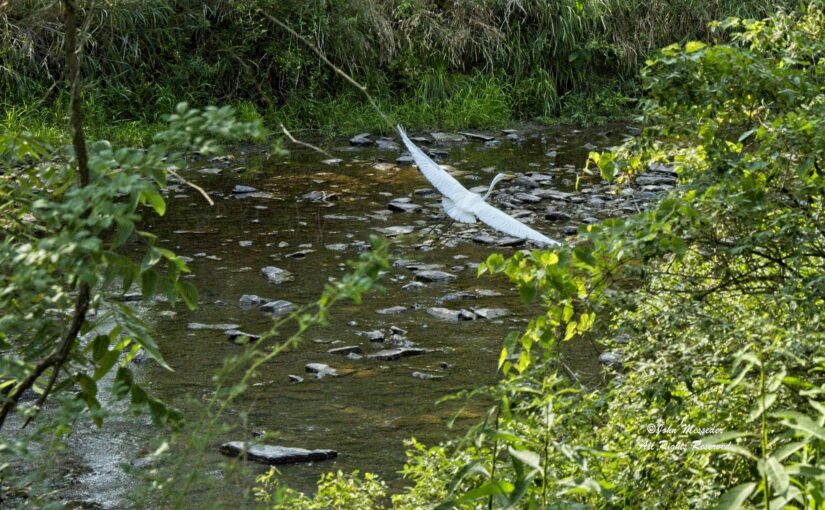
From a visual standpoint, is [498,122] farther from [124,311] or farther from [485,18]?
[124,311]

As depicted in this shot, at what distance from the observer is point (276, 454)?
3986 mm

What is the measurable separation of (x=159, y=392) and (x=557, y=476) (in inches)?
93.6

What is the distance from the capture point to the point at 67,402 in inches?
83.4

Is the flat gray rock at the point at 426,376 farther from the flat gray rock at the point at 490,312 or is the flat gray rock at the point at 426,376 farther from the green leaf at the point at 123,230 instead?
the green leaf at the point at 123,230

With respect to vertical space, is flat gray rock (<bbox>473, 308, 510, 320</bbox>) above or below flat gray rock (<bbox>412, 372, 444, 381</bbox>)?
below

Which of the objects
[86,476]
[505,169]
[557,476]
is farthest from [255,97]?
[557,476]

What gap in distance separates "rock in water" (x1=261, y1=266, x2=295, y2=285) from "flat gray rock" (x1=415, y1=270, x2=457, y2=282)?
714mm

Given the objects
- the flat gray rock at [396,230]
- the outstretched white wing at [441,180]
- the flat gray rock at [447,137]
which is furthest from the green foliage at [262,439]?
the flat gray rock at [447,137]

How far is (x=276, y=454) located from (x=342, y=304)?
6.52ft

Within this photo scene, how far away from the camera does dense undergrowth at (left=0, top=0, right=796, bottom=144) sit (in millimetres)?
10078

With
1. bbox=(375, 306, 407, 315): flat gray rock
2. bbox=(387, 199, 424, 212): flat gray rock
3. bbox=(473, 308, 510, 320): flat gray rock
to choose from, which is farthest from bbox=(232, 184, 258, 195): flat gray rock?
bbox=(473, 308, 510, 320): flat gray rock

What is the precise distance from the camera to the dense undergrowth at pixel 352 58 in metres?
10.1

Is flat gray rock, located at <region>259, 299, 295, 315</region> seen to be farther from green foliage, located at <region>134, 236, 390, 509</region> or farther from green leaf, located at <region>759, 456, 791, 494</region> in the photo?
green leaf, located at <region>759, 456, 791, 494</region>

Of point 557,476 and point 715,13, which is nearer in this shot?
point 557,476
